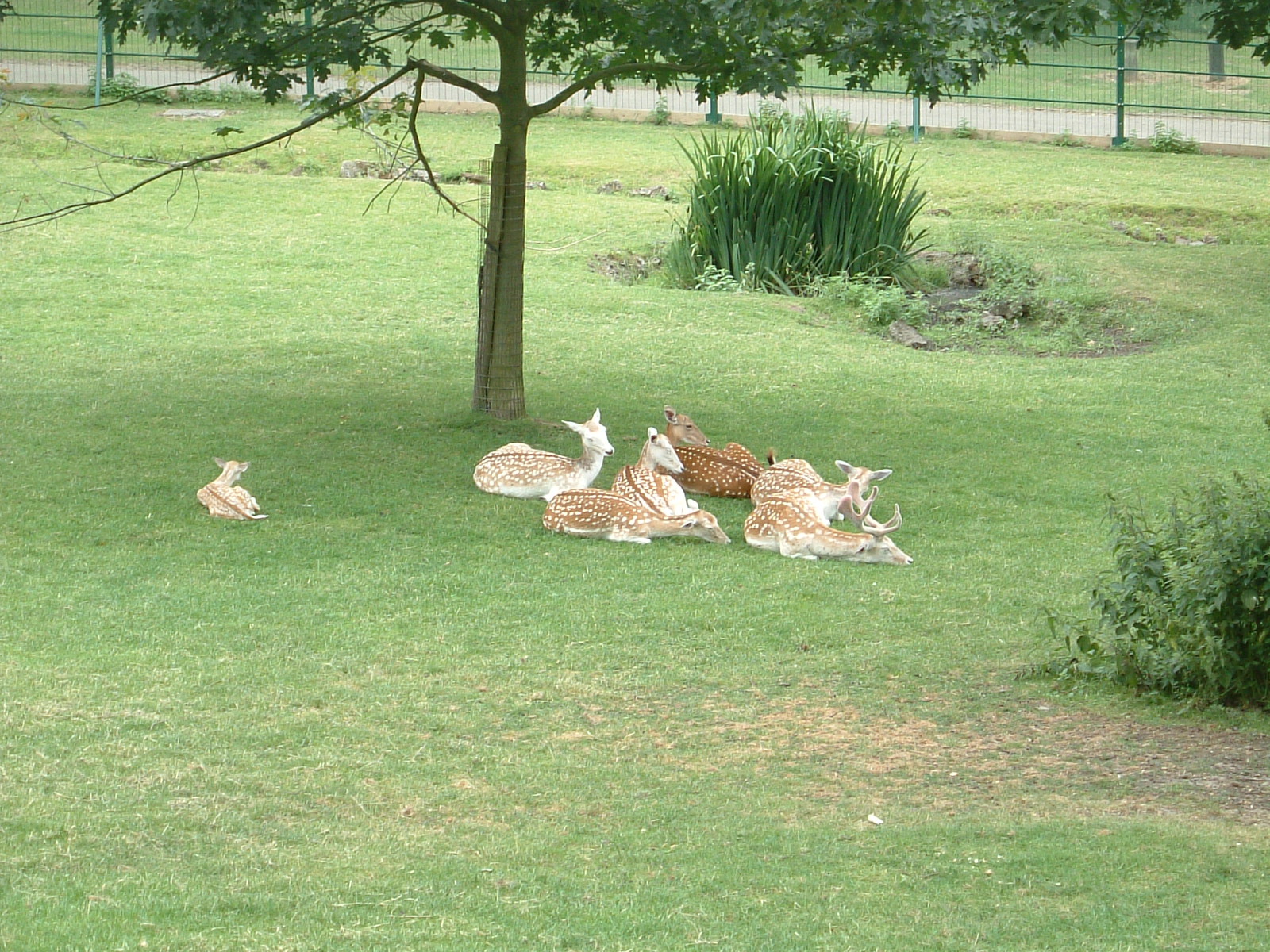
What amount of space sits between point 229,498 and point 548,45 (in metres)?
4.52

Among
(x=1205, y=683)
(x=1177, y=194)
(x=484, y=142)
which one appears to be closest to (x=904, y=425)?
(x=1205, y=683)

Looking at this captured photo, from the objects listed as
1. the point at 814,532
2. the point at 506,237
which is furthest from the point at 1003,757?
the point at 506,237

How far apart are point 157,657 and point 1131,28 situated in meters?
5.44

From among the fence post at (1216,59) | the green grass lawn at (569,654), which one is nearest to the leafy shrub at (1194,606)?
the green grass lawn at (569,654)

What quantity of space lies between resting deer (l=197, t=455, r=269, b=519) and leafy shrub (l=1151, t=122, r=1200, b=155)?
72.5 feet

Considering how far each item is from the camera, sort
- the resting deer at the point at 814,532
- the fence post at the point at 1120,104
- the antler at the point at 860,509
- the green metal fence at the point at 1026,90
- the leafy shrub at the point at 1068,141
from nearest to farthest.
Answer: the resting deer at the point at 814,532 → the antler at the point at 860,509 → the fence post at the point at 1120,104 → the leafy shrub at the point at 1068,141 → the green metal fence at the point at 1026,90

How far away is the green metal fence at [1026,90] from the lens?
30125mm

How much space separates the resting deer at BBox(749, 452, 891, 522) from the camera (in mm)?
9484

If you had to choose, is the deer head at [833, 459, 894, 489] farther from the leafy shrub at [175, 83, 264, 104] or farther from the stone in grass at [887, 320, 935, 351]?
the leafy shrub at [175, 83, 264, 104]

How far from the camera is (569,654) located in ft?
24.1

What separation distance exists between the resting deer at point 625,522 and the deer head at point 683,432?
1.69 meters

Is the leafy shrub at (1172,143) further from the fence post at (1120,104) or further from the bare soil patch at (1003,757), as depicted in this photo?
the bare soil patch at (1003,757)

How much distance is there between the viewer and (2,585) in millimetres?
8125

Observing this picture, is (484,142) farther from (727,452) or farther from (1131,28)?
(1131,28)
